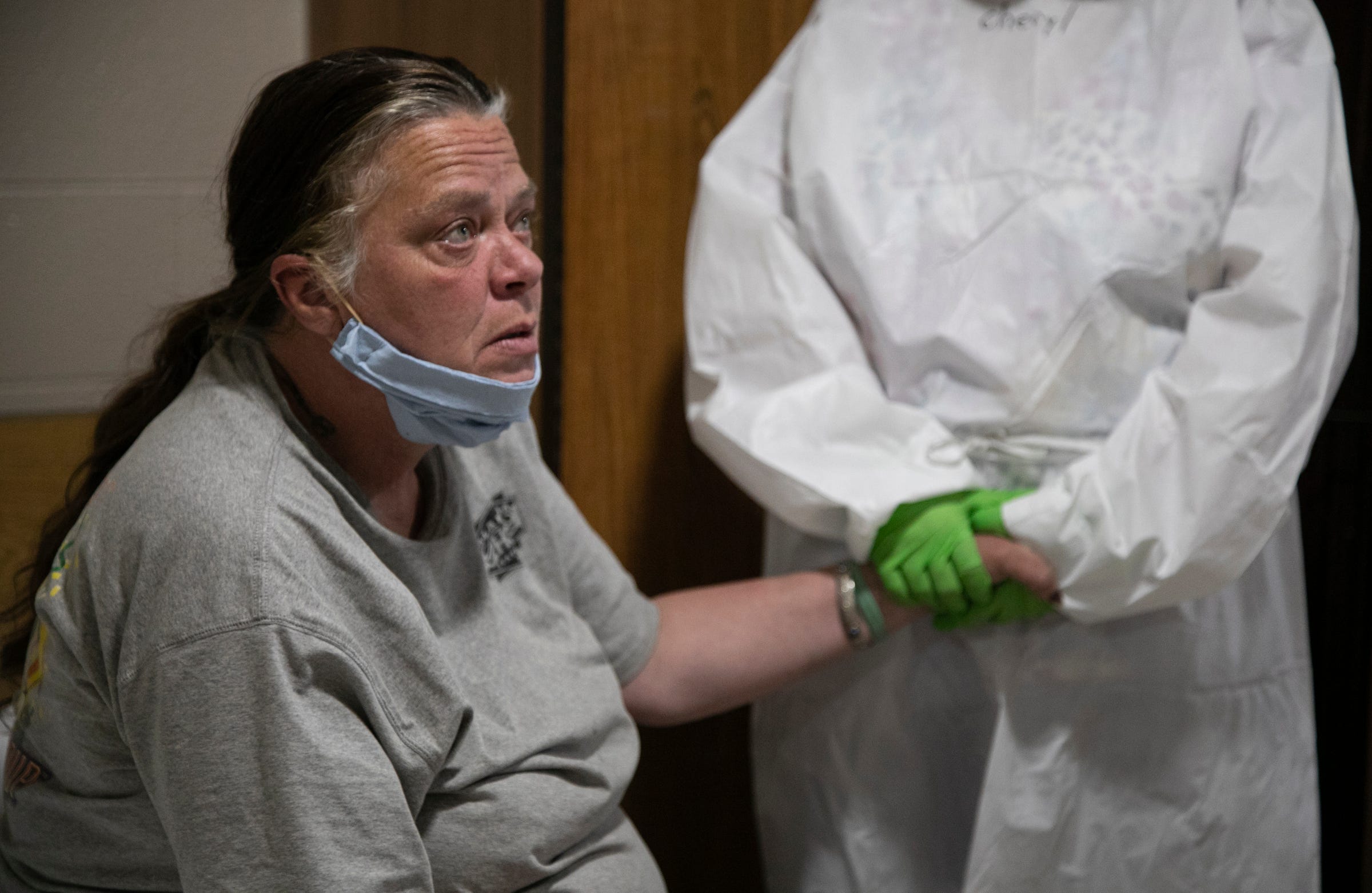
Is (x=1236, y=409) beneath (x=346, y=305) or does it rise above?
beneath

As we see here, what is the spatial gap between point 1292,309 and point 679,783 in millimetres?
949

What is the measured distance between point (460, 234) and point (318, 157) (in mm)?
113

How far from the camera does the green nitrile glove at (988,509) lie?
1.16 m

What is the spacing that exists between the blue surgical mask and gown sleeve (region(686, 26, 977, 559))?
334 mm

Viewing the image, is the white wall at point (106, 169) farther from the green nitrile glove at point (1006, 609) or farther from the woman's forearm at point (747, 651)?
the green nitrile glove at point (1006, 609)

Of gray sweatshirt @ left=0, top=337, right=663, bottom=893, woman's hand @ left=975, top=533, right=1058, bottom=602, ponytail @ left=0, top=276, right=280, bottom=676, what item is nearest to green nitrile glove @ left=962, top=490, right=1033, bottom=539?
woman's hand @ left=975, top=533, right=1058, bottom=602

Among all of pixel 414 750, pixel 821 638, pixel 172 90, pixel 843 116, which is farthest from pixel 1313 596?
pixel 172 90

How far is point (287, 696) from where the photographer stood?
0.78 m

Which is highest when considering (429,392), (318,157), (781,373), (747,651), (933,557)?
(318,157)

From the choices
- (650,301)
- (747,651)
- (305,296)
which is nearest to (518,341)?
(305,296)

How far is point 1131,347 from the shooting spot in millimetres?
1175

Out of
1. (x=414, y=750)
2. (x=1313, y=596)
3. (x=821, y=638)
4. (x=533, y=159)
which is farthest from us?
(x=1313, y=596)

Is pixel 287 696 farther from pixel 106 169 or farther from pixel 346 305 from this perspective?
pixel 106 169

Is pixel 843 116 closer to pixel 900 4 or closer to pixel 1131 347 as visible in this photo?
pixel 900 4
